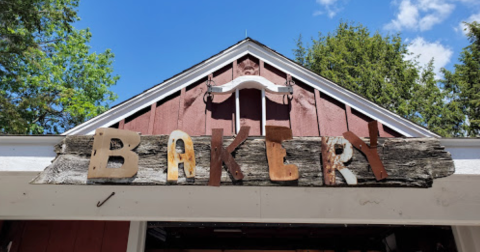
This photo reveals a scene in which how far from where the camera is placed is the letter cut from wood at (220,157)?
2375 mm

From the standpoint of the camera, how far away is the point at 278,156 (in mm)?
2412

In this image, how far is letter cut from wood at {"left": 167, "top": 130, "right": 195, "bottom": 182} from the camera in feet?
7.82

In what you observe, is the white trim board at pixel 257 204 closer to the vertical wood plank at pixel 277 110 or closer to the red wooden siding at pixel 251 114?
the red wooden siding at pixel 251 114

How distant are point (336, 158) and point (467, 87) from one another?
19.3 m

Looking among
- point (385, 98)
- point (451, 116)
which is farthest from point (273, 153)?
point (451, 116)

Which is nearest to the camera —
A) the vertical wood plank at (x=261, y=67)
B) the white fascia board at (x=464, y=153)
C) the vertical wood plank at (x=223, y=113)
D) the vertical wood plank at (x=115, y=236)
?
the white fascia board at (x=464, y=153)

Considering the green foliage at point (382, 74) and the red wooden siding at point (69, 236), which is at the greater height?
the green foliage at point (382, 74)

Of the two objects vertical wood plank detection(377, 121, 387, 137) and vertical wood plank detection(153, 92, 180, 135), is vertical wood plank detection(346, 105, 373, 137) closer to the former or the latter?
vertical wood plank detection(377, 121, 387, 137)

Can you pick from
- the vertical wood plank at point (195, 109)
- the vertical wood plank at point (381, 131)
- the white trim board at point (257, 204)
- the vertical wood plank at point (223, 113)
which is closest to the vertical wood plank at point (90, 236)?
the white trim board at point (257, 204)

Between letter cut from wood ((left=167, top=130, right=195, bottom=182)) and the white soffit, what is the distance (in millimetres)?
2352

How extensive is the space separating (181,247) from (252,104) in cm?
264

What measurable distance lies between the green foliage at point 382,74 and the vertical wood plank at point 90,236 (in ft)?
48.4

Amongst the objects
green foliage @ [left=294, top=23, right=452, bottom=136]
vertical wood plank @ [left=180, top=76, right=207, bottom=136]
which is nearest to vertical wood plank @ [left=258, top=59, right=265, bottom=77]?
vertical wood plank @ [left=180, top=76, right=207, bottom=136]

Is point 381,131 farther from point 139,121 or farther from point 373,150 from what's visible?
point 139,121
